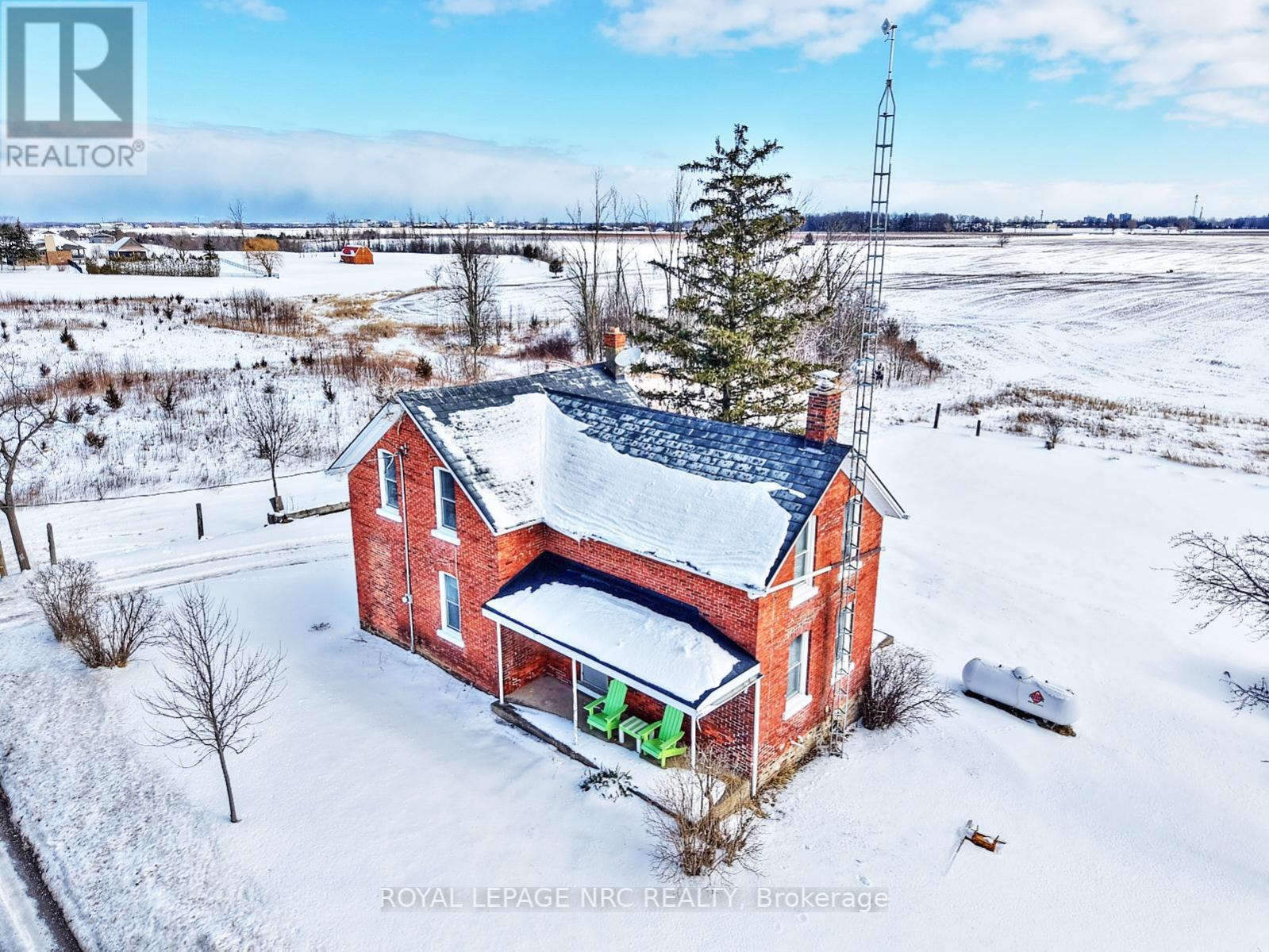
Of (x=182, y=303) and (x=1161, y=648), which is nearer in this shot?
(x=1161, y=648)

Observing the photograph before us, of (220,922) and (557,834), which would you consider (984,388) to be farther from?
(220,922)

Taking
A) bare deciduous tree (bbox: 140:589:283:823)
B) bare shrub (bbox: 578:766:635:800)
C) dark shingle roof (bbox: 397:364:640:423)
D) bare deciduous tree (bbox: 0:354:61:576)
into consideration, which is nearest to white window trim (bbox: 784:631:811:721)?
bare shrub (bbox: 578:766:635:800)

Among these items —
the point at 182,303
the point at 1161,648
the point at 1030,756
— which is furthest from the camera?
the point at 182,303

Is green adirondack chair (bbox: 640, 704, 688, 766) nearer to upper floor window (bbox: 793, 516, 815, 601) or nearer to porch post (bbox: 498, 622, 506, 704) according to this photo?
upper floor window (bbox: 793, 516, 815, 601)

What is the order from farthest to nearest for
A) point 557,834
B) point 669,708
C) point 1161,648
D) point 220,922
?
point 1161,648
point 669,708
point 557,834
point 220,922

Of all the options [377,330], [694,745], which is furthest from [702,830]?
[377,330]

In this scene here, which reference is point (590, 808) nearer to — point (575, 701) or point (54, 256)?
point (575, 701)

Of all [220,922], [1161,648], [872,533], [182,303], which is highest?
[182,303]

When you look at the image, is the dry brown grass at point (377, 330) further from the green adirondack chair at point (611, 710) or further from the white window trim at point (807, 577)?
the white window trim at point (807, 577)

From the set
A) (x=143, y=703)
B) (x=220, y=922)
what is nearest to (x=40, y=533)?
(x=143, y=703)
